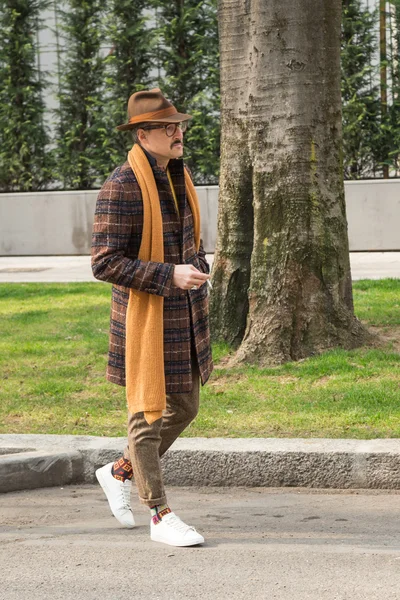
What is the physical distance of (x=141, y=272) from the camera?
14.8ft

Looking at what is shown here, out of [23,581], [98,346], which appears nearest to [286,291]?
[98,346]

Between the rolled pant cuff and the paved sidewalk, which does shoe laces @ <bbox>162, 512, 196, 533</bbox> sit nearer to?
the rolled pant cuff

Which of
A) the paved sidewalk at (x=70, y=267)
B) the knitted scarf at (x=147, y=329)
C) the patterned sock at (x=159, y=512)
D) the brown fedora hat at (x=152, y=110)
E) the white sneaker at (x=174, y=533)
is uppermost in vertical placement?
the brown fedora hat at (x=152, y=110)

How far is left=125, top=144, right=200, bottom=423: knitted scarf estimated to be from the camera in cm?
461

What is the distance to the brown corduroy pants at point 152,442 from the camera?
4.71m

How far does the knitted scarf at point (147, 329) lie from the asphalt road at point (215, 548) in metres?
0.62

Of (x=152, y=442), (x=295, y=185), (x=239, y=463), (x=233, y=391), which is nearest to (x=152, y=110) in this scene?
(x=152, y=442)

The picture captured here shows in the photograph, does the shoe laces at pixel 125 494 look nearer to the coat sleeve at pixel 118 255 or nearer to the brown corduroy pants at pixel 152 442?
the brown corduroy pants at pixel 152 442

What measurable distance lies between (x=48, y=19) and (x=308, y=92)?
12.3m

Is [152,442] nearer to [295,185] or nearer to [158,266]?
[158,266]

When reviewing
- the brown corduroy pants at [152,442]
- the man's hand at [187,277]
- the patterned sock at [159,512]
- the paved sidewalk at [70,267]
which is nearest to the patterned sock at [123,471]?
the brown corduroy pants at [152,442]

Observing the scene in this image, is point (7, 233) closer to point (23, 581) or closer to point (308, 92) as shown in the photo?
point (308, 92)

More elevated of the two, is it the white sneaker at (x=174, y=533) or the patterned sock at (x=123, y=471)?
the patterned sock at (x=123, y=471)

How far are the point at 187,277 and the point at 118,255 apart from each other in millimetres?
318
